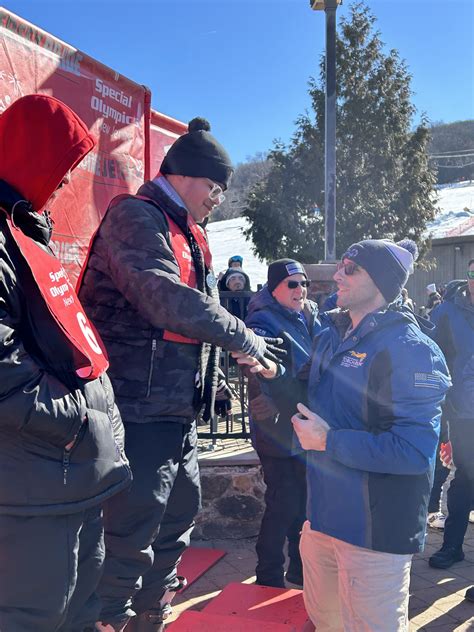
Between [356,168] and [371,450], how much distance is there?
20843mm

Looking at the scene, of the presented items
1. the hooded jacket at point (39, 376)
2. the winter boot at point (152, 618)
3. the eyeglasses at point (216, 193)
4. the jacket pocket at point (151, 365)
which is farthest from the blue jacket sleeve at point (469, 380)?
the hooded jacket at point (39, 376)

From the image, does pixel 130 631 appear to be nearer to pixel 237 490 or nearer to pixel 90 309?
pixel 90 309

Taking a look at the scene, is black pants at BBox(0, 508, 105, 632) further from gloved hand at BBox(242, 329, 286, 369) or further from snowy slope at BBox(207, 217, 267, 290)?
snowy slope at BBox(207, 217, 267, 290)

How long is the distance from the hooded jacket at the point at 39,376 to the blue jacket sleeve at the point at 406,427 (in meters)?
0.85

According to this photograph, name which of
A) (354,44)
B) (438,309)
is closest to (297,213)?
(354,44)

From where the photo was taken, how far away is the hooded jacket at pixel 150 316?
7.52ft

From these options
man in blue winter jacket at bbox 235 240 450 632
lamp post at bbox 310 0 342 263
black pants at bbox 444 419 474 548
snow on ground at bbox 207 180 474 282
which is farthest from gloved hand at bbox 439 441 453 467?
snow on ground at bbox 207 180 474 282

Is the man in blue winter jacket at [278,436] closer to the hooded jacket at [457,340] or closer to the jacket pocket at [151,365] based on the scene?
the hooded jacket at [457,340]

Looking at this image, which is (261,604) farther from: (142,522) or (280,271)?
(280,271)

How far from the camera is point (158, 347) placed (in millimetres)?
2459

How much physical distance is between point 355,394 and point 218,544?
2716 millimetres

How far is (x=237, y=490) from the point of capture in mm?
4754

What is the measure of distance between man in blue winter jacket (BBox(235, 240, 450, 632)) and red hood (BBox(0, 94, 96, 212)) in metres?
0.99

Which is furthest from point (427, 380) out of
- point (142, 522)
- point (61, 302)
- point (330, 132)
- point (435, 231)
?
point (435, 231)
